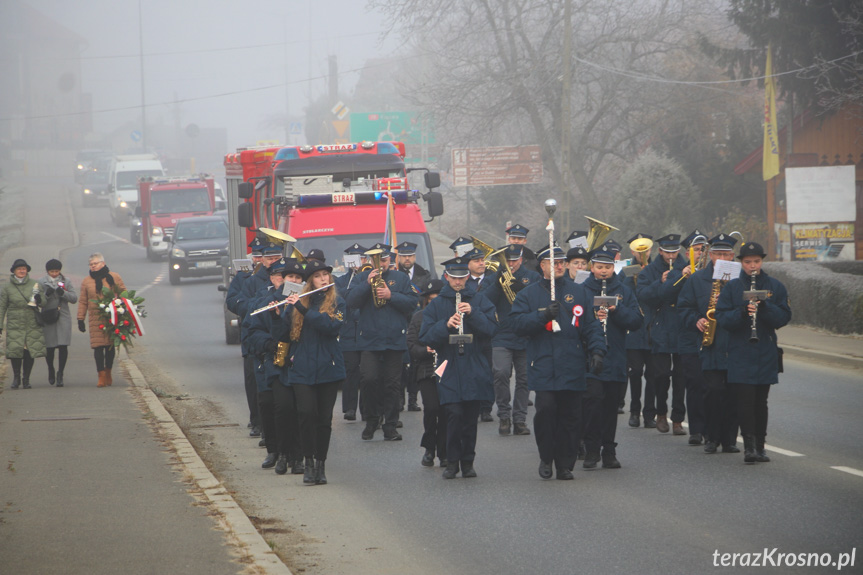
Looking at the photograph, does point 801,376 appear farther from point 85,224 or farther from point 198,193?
point 85,224

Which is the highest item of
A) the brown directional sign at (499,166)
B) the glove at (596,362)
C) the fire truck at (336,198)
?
the brown directional sign at (499,166)

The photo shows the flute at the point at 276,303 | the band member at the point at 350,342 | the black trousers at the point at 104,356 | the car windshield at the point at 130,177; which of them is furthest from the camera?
the car windshield at the point at 130,177

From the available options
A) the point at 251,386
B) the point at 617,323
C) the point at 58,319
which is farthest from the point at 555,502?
the point at 58,319

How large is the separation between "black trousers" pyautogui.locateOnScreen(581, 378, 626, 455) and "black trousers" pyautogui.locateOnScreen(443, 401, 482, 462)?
100 cm

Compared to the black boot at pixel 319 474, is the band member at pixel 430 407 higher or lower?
higher

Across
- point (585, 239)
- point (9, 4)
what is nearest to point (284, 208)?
point (585, 239)

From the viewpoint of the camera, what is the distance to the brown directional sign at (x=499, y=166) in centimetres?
3906

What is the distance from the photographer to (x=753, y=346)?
9734 mm

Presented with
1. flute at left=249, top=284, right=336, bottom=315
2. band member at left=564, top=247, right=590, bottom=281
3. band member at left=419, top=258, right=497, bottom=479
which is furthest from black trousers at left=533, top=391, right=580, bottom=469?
flute at left=249, top=284, right=336, bottom=315

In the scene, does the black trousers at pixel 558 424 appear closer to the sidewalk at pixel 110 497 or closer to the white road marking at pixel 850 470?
the white road marking at pixel 850 470

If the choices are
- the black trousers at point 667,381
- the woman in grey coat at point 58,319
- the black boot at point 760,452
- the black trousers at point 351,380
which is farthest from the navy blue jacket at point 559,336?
the woman in grey coat at point 58,319

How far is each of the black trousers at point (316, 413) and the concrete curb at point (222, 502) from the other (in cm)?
83

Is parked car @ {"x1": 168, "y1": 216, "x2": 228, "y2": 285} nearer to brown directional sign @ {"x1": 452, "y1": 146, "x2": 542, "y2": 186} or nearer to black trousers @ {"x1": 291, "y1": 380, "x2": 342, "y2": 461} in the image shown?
brown directional sign @ {"x1": 452, "y1": 146, "x2": 542, "y2": 186}

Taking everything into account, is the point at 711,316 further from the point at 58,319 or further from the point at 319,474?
the point at 58,319
